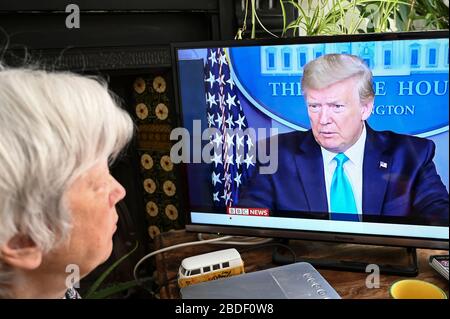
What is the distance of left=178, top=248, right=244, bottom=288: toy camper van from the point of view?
1033 millimetres

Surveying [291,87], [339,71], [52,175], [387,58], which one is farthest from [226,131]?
[52,175]

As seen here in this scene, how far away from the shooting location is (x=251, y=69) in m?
1.04

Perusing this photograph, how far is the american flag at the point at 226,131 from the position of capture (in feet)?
3.52

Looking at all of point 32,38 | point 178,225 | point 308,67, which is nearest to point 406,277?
point 308,67

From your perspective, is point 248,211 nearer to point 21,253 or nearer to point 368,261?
point 368,261

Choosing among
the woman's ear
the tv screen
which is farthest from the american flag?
the woman's ear

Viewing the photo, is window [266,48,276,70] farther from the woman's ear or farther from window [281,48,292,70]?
the woman's ear

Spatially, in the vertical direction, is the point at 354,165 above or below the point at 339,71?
below

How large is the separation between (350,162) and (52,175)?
2.25 feet

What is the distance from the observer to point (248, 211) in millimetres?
1126

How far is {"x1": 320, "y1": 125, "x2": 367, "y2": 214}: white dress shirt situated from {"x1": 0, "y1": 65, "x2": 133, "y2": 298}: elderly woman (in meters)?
0.51

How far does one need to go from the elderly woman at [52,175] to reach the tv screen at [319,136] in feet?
1.22
